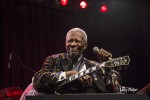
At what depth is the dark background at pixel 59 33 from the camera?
5.32 meters

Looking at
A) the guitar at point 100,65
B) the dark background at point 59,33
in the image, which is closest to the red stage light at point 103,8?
the dark background at point 59,33

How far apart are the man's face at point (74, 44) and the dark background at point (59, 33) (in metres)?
2.70

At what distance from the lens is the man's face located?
8.19 feet

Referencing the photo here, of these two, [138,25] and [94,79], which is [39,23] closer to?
[138,25]

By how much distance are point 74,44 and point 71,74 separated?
0.38 m

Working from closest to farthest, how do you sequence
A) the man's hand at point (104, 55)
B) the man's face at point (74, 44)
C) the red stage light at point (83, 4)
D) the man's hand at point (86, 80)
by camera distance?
the man's hand at point (104, 55)
the man's hand at point (86, 80)
the man's face at point (74, 44)
the red stage light at point (83, 4)

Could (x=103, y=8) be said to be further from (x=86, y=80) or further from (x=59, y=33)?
(x=86, y=80)

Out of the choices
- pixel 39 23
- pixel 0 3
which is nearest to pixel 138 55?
pixel 39 23

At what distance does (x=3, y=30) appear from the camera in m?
5.31

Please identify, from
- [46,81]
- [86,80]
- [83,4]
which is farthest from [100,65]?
[83,4]

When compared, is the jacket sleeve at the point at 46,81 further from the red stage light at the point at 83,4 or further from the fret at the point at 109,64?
the red stage light at the point at 83,4

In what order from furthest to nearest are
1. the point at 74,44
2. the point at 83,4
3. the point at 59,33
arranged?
the point at 59,33
the point at 83,4
the point at 74,44

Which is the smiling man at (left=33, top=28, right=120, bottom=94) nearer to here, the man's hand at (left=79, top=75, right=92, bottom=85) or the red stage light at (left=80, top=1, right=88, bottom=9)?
the man's hand at (left=79, top=75, right=92, bottom=85)

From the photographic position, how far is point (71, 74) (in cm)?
220
